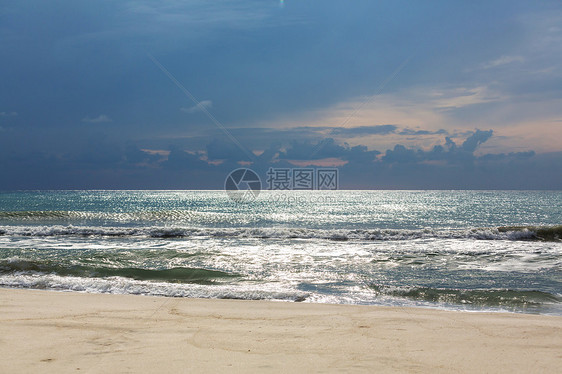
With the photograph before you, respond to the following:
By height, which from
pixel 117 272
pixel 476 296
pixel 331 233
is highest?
pixel 476 296

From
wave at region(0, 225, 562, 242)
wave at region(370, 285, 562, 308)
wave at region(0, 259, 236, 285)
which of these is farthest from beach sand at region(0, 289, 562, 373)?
wave at region(0, 225, 562, 242)

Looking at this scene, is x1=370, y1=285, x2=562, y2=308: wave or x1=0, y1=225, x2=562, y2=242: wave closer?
x1=370, y1=285, x2=562, y2=308: wave

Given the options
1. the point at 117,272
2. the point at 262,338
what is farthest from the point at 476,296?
the point at 117,272

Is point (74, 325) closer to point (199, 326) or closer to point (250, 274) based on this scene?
point (199, 326)

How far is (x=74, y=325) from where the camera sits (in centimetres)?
568

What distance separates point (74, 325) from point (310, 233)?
1819 centimetres

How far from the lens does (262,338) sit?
518 cm

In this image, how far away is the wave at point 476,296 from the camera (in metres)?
7.99

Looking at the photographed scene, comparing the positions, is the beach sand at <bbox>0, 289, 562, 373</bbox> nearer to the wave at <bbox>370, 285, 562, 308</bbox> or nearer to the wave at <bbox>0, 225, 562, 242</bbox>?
the wave at <bbox>370, 285, 562, 308</bbox>

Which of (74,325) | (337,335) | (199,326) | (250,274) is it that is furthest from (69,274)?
(337,335)

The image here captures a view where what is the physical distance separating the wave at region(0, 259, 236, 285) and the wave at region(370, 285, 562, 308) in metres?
4.62

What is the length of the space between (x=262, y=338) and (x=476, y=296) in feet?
18.8

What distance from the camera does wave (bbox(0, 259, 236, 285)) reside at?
1054 centimetres

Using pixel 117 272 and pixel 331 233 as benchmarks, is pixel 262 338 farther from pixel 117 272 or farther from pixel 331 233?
pixel 331 233
